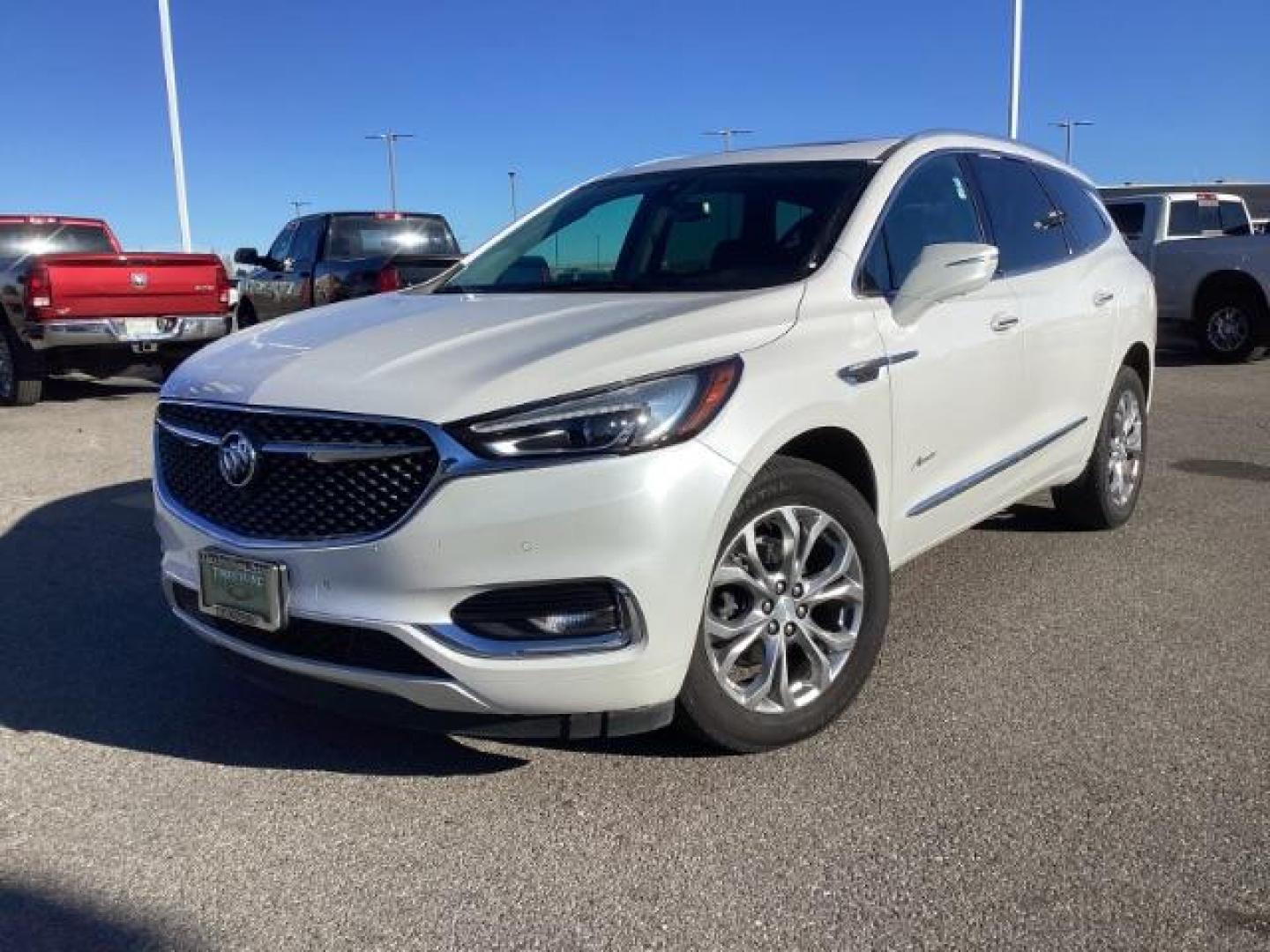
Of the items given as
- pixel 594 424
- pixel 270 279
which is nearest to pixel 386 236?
pixel 270 279

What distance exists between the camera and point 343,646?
290cm

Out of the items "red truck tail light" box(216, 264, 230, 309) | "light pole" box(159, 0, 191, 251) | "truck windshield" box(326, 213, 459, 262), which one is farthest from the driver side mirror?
"light pole" box(159, 0, 191, 251)

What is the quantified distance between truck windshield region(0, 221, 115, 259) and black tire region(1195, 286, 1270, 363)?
40.7ft

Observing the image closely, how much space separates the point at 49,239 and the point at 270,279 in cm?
236

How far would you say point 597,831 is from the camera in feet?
9.41

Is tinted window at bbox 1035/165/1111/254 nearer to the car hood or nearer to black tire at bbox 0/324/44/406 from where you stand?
the car hood

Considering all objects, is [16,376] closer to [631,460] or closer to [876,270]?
[876,270]

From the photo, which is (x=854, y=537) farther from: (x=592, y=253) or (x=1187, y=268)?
(x=1187, y=268)

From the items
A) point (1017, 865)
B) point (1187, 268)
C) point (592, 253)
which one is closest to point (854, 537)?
point (1017, 865)

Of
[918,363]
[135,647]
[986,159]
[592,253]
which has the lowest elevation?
[135,647]

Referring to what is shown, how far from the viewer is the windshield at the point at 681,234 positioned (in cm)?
374

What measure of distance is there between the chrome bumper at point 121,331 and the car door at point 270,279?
2605 mm

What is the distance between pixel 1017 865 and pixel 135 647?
3.14m

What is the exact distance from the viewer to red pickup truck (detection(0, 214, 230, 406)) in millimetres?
9945
